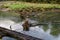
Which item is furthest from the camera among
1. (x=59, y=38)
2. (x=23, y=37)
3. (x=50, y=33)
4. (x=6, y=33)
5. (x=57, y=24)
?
(x=57, y=24)

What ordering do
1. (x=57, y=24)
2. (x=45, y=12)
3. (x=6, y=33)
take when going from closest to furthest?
(x=6, y=33)
(x=57, y=24)
(x=45, y=12)

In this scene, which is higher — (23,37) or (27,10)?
(23,37)

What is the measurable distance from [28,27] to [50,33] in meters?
1.87

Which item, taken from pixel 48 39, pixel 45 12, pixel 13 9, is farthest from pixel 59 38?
pixel 13 9

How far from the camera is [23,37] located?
36.4 feet

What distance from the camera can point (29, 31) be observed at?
1499 cm

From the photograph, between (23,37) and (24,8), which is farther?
(24,8)

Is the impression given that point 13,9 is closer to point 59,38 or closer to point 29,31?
point 29,31

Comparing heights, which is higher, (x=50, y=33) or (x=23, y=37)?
(x=23, y=37)

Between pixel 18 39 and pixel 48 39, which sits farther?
pixel 48 39

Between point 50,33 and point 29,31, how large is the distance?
1580 mm

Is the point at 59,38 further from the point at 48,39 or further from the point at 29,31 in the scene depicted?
the point at 29,31

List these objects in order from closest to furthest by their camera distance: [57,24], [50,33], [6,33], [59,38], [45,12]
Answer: [6,33] → [59,38] → [50,33] → [57,24] → [45,12]

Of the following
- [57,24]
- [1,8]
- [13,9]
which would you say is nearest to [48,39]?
[57,24]
